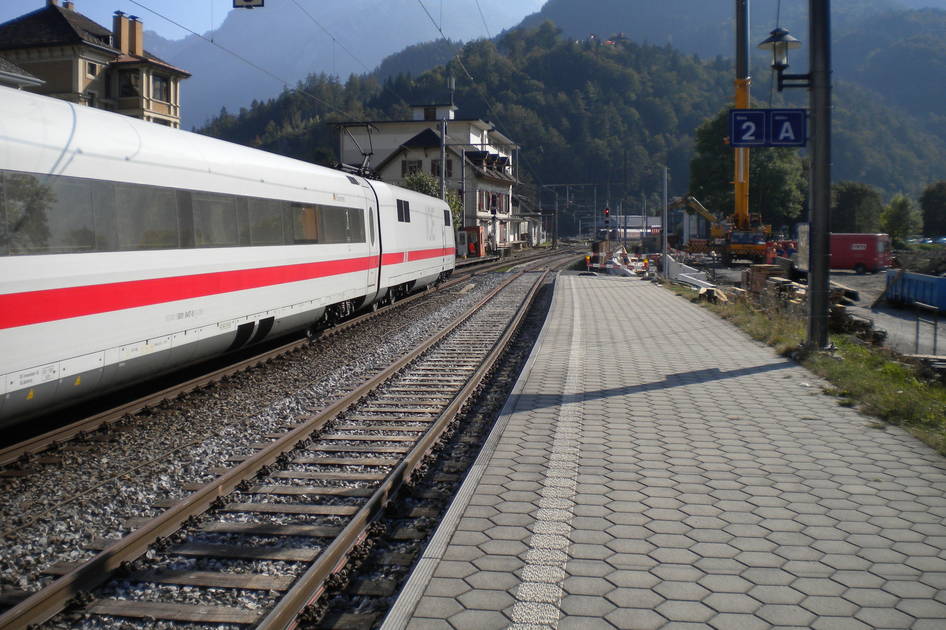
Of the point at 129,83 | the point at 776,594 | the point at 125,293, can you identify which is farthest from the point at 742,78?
the point at 776,594

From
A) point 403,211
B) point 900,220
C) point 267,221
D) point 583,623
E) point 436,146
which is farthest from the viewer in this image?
point 436,146

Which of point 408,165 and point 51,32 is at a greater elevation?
point 51,32

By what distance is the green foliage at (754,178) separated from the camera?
6359cm

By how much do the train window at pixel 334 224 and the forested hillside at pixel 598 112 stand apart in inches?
3756

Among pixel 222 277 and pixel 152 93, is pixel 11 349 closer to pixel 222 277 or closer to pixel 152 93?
pixel 222 277

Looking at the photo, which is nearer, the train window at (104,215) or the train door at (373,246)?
the train window at (104,215)

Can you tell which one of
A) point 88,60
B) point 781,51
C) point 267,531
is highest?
point 88,60

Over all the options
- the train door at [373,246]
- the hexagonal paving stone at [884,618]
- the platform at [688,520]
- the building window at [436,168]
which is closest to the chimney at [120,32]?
the building window at [436,168]

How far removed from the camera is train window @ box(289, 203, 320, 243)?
39.0ft

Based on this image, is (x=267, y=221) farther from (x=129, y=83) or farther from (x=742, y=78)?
(x=129, y=83)

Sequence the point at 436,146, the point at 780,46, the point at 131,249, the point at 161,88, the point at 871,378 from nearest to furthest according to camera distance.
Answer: the point at 131,249, the point at 871,378, the point at 780,46, the point at 161,88, the point at 436,146

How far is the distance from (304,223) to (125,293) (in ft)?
16.7

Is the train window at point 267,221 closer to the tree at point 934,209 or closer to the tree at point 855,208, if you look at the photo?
the tree at point 855,208

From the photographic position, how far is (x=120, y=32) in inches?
1875
